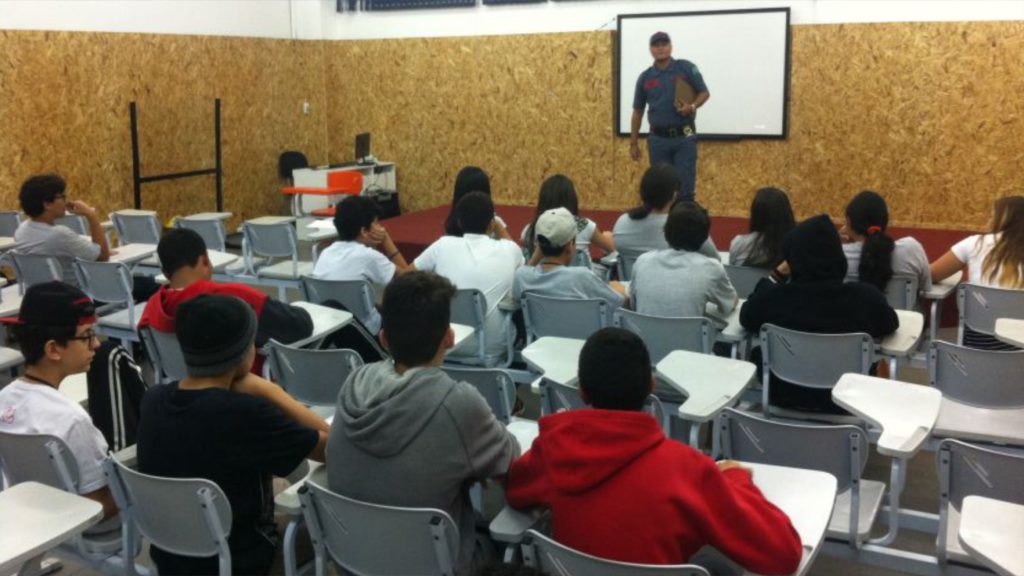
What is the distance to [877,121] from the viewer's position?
8.18 meters

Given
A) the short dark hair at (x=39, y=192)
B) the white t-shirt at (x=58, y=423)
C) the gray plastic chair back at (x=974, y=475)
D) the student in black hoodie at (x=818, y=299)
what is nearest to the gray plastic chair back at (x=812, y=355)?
the student in black hoodie at (x=818, y=299)

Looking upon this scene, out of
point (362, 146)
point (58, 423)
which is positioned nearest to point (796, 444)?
point (58, 423)

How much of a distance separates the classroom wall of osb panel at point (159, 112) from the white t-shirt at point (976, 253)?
716 cm

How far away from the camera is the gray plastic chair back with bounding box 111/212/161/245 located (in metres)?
6.65

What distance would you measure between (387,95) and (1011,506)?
937cm

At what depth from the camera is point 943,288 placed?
4484 mm

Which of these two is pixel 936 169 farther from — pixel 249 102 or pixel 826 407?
pixel 249 102

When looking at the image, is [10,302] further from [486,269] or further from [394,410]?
[394,410]

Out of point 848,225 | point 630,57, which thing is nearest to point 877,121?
point 630,57

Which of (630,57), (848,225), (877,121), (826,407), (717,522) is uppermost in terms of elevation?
(630,57)

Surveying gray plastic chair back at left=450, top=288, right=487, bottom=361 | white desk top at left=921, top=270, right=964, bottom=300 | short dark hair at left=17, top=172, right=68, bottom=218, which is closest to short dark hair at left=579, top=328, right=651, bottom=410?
gray plastic chair back at left=450, top=288, right=487, bottom=361

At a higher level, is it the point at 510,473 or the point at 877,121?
the point at 877,121

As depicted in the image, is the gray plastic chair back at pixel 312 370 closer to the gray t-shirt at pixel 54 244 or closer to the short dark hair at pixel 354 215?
the short dark hair at pixel 354 215

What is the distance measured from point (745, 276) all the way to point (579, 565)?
10.1 feet
